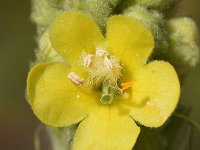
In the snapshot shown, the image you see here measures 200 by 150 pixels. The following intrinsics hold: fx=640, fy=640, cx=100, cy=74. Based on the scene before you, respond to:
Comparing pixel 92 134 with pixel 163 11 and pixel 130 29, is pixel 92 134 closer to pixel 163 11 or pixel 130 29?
pixel 130 29

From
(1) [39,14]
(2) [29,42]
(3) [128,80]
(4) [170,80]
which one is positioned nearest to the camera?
(4) [170,80]

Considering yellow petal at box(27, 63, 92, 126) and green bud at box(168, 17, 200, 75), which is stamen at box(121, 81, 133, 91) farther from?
green bud at box(168, 17, 200, 75)

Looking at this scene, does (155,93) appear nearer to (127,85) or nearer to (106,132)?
(127,85)

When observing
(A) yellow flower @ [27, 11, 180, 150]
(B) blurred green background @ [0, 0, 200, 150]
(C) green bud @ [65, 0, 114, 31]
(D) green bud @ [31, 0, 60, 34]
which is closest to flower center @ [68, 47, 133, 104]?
(A) yellow flower @ [27, 11, 180, 150]

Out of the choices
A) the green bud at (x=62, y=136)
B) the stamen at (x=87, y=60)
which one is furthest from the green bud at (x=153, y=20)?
the green bud at (x=62, y=136)

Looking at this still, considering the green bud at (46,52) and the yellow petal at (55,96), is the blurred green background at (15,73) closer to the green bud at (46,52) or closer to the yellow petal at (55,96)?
the green bud at (46,52)

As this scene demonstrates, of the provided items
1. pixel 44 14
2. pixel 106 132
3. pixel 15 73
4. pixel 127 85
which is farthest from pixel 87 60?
pixel 15 73

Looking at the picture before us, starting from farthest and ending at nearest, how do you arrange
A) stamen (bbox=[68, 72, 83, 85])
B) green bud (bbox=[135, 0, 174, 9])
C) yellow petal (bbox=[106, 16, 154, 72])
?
1. green bud (bbox=[135, 0, 174, 9])
2. stamen (bbox=[68, 72, 83, 85])
3. yellow petal (bbox=[106, 16, 154, 72])

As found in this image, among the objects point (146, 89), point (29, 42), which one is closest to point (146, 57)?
point (146, 89)
